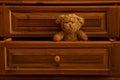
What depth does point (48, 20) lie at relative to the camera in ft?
4.03

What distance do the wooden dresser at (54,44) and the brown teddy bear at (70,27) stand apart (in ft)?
0.14

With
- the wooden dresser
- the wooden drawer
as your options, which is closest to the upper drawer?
the wooden dresser

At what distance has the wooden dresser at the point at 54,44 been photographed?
1118mm

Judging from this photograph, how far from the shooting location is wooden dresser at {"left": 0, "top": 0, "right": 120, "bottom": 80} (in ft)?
3.67

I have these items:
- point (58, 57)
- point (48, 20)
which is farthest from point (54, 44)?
point (48, 20)

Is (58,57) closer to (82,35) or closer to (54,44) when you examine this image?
(54,44)

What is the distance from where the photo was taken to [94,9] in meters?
1.21

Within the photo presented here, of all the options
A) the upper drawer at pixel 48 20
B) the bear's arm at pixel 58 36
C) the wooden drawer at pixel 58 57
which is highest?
the upper drawer at pixel 48 20

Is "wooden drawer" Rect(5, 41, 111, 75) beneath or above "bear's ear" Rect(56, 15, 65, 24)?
beneath

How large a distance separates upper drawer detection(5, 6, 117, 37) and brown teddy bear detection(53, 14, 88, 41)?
0.04m

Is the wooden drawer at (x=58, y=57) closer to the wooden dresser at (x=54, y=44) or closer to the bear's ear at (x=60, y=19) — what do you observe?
the wooden dresser at (x=54, y=44)

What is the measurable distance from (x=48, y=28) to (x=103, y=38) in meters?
0.28

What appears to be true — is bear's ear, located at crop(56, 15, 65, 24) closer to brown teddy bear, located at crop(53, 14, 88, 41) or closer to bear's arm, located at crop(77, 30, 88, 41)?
brown teddy bear, located at crop(53, 14, 88, 41)

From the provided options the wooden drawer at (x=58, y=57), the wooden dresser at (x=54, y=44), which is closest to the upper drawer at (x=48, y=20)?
the wooden dresser at (x=54, y=44)
